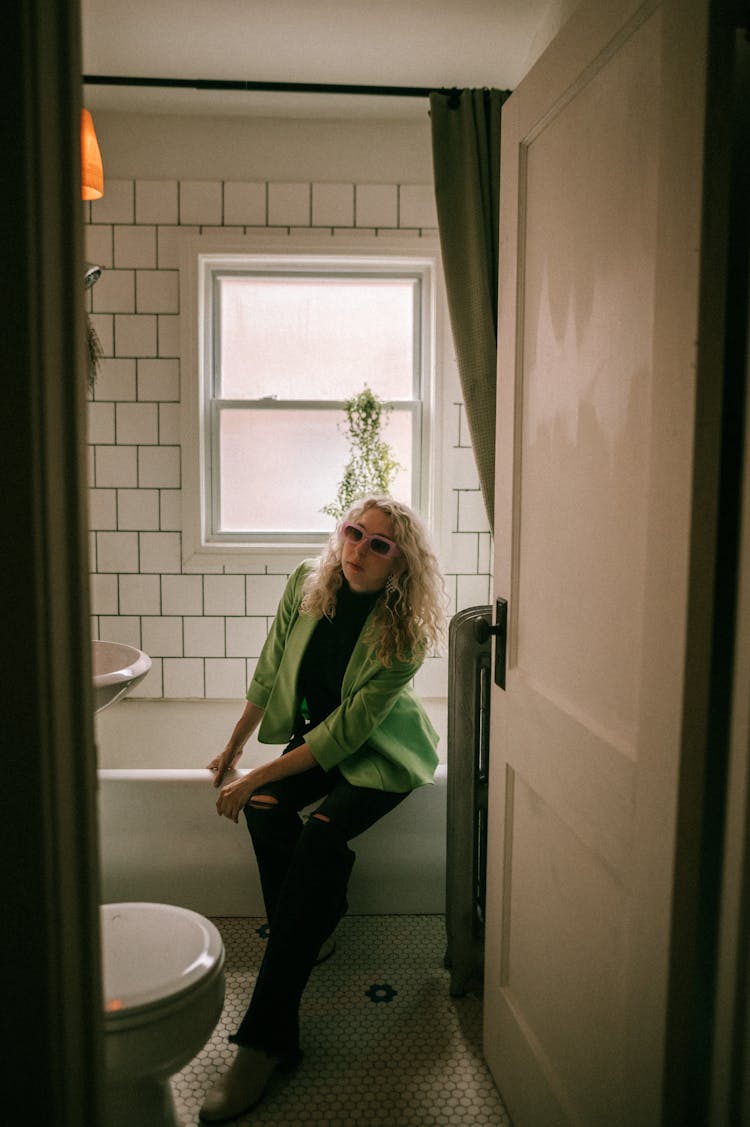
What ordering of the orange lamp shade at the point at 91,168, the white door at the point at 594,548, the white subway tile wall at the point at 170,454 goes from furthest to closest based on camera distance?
the white subway tile wall at the point at 170,454 < the orange lamp shade at the point at 91,168 < the white door at the point at 594,548

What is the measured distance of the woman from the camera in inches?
69.1

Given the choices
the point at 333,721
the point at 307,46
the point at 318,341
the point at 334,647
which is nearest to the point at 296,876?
the point at 333,721

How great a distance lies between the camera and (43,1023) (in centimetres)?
68

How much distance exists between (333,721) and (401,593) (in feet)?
1.26

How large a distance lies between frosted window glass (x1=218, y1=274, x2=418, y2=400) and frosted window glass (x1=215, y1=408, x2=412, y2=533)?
0.11 meters

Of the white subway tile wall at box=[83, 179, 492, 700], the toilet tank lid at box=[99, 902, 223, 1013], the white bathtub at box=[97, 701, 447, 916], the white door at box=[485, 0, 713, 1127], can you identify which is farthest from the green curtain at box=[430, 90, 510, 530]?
the toilet tank lid at box=[99, 902, 223, 1013]

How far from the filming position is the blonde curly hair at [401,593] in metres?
1.98

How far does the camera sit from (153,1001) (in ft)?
4.13

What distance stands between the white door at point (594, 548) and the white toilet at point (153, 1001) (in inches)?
24.8

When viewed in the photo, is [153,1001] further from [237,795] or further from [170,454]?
[170,454]

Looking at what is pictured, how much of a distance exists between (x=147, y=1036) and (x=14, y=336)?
1.17m

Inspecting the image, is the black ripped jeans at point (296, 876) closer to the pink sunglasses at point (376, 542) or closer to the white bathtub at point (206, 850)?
the white bathtub at point (206, 850)

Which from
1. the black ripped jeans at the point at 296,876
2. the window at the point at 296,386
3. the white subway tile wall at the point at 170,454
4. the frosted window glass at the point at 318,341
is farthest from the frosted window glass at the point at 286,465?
the black ripped jeans at the point at 296,876

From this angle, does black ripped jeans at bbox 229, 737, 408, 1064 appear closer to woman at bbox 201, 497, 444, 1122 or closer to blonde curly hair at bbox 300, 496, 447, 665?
woman at bbox 201, 497, 444, 1122
